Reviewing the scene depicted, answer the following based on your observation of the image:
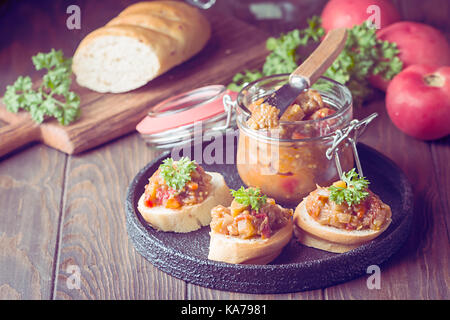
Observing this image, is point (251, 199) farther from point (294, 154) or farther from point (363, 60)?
point (363, 60)

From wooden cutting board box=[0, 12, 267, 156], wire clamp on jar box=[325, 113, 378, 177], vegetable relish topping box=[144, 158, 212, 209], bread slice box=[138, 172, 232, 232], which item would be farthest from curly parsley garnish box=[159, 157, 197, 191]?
wooden cutting board box=[0, 12, 267, 156]

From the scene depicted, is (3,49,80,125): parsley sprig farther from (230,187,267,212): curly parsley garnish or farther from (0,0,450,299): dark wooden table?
(230,187,267,212): curly parsley garnish

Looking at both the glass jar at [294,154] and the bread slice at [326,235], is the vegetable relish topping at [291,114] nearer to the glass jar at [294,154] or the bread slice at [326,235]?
the glass jar at [294,154]

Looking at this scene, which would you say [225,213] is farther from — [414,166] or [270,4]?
[270,4]

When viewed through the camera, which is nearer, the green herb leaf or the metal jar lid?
the metal jar lid

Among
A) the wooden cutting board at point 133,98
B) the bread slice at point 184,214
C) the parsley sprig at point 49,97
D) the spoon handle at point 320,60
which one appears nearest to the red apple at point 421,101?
the spoon handle at point 320,60

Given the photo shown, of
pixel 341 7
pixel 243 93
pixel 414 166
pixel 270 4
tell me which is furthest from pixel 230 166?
pixel 270 4
